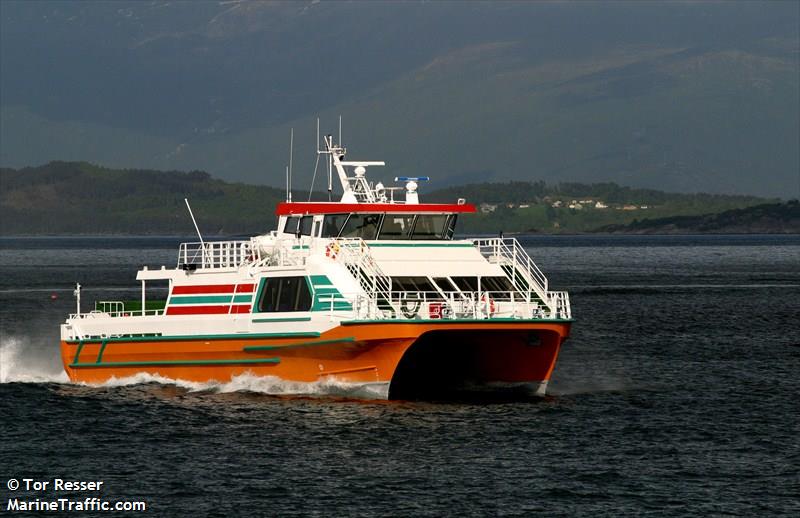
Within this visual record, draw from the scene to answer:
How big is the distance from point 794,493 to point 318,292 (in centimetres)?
1329

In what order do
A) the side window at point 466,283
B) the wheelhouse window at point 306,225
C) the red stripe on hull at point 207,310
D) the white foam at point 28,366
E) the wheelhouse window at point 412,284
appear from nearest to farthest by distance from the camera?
the wheelhouse window at point 412,284 → the side window at point 466,283 → the red stripe on hull at point 207,310 → the wheelhouse window at point 306,225 → the white foam at point 28,366

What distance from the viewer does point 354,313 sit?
3400cm

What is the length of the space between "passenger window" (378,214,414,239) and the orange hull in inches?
125

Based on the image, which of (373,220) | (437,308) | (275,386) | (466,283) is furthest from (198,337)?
(466,283)

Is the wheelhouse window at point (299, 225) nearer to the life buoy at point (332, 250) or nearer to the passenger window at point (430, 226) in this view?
the life buoy at point (332, 250)

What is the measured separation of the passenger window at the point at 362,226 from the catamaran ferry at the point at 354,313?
0.03 m

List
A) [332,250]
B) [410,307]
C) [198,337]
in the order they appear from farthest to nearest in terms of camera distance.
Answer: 1. [198,337]
2. [332,250]
3. [410,307]

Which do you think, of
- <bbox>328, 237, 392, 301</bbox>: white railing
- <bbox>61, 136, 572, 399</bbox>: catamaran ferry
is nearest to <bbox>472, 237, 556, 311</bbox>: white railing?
<bbox>61, 136, 572, 399</bbox>: catamaran ferry

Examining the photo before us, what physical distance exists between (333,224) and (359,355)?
15.7 feet

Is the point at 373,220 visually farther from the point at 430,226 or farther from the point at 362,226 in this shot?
the point at 430,226

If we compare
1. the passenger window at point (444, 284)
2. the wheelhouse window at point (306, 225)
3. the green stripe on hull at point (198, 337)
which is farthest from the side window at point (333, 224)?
the green stripe on hull at point (198, 337)

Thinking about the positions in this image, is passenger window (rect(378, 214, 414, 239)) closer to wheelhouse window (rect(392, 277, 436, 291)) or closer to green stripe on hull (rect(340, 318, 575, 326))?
wheelhouse window (rect(392, 277, 436, 291))

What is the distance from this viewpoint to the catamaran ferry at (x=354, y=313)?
112ft

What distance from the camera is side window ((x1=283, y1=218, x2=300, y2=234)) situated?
1523 inches
